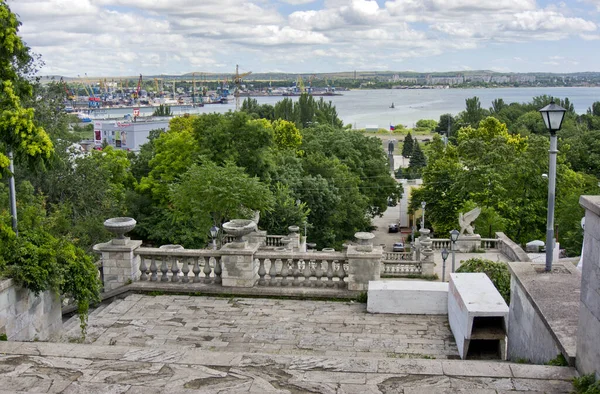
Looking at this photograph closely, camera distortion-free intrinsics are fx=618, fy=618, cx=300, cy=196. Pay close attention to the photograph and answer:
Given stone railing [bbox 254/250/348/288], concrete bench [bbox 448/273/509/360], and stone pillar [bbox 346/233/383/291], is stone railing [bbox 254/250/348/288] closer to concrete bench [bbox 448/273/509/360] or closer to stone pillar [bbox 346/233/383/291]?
stone pillar [bbox 346/233/383/291]

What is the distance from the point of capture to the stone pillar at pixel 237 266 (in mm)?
10938

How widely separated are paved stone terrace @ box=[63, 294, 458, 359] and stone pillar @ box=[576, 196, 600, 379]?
2835mm

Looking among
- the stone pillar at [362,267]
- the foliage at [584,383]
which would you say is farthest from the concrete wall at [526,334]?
the stone pillar at [362,267]

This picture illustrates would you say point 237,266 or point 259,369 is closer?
point 259,369

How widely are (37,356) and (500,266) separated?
810cm

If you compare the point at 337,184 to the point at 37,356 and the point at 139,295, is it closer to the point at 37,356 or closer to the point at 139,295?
the point at 139,295

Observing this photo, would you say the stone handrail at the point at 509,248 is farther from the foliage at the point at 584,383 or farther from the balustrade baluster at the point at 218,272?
the foliage at the point at 584,383

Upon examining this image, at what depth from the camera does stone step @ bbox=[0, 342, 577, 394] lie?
5.83 m

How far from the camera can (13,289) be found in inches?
298

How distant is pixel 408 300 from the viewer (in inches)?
396

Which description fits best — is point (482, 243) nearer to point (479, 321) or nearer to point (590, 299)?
point (479, 321)

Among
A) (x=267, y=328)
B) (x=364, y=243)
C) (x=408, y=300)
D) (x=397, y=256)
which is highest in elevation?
(x=364, y=243)

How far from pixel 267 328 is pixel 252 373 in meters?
3.26

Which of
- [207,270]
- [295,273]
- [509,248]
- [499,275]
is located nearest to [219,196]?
[509,248]
